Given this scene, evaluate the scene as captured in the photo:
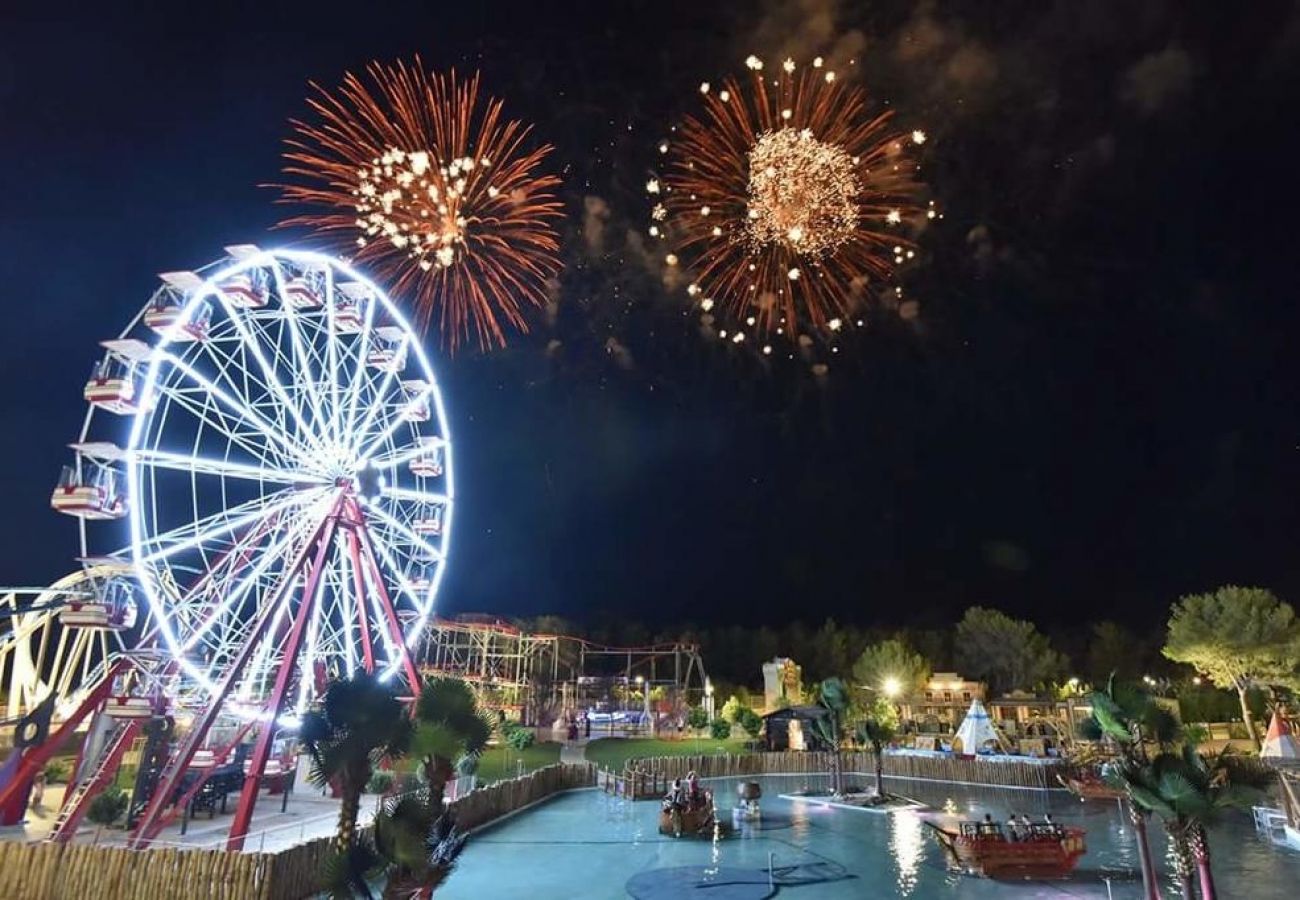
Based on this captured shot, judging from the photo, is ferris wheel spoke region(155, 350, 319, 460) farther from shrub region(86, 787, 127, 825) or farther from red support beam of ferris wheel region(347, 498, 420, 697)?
shrub region(86, 787, 127, 825)

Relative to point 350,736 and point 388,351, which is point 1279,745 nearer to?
point 350,736

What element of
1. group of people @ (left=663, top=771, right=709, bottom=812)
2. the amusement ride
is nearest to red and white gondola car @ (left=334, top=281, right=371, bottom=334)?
the amusement ride

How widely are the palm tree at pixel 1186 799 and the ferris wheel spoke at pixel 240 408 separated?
23.5m

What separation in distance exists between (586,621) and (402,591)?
94.2 m

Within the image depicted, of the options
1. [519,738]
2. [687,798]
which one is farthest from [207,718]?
[519,738]

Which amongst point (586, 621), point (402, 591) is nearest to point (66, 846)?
point (402, 591)

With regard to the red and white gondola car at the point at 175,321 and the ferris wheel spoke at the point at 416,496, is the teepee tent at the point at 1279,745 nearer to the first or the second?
the ferris wheel spoke at the point at 416,496

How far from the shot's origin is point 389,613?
27.6m

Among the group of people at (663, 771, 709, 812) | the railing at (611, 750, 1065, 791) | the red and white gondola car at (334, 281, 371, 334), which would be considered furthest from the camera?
the railing at (611, 750, 1065, 791)

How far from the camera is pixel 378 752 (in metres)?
13.1

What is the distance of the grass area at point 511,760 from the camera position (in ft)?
116

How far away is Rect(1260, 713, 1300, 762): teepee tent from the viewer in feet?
112

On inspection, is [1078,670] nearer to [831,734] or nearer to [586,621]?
[831,734]

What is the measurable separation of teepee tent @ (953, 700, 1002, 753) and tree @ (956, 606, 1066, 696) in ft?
96.1
